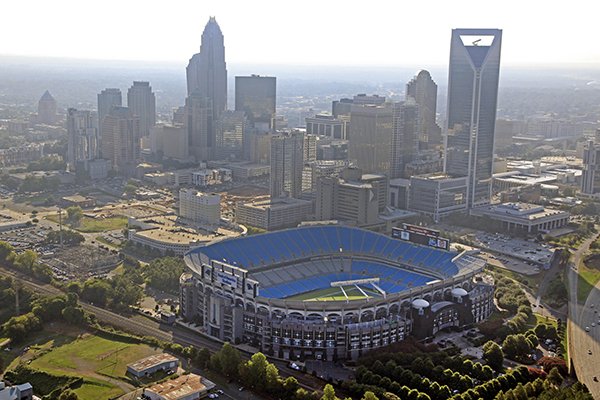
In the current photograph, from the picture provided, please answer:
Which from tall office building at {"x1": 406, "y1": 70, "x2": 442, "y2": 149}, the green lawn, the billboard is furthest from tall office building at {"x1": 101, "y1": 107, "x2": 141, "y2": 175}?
the green lawn

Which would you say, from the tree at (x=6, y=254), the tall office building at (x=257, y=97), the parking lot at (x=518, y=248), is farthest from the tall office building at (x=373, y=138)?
the tree at (x=6, y=254)

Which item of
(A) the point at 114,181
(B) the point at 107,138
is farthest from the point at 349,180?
(B) the point at 107,138

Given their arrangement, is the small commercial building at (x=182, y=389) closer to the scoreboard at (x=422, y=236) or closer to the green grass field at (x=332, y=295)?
the green grass field at (x=332, y=295)

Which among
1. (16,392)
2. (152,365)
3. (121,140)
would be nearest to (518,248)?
(152,365)

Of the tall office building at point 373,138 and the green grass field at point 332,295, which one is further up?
the tall office building at point 373,138

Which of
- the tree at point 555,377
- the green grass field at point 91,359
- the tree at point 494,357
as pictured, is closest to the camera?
the green grass field at point 91,359
